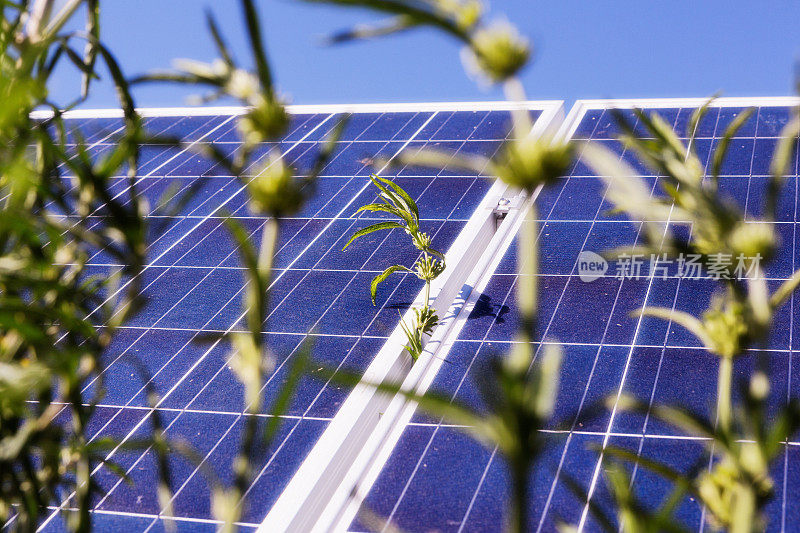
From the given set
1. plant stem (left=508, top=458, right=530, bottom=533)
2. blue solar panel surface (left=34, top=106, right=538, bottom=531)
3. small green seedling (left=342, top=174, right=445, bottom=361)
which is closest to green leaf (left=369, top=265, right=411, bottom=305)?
small green seedling (left=342, top=174, right=445, bottom=361)

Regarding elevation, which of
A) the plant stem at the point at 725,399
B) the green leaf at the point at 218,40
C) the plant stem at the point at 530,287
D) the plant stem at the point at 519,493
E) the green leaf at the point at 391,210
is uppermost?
the green leaf at the point at 218,40

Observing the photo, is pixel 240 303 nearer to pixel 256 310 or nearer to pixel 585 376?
pixel 585 376

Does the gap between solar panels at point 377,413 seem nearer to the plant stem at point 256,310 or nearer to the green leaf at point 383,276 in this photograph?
the green leaf at point 383,276

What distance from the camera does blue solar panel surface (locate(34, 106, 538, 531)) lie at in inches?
155

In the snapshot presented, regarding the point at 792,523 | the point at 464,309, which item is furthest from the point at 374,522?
the point at 464,309

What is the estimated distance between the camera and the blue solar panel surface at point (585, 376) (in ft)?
10.7

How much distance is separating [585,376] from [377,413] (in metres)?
1.07

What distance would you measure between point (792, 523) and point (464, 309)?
7.66 feet

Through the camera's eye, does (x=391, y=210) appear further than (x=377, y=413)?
Yes

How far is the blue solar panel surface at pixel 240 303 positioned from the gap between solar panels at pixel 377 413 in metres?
0.13

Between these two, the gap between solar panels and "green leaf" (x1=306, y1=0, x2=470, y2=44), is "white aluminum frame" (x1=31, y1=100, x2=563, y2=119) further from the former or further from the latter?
"green leaf" (x1=306, y1=0, x2=470, y2=44)

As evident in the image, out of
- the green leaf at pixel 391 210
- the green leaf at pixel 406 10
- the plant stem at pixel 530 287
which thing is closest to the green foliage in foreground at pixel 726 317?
the plant stem at pixel 530 287

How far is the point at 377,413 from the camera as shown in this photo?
4.20 meters

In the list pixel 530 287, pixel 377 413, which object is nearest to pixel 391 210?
pixel 377 413
